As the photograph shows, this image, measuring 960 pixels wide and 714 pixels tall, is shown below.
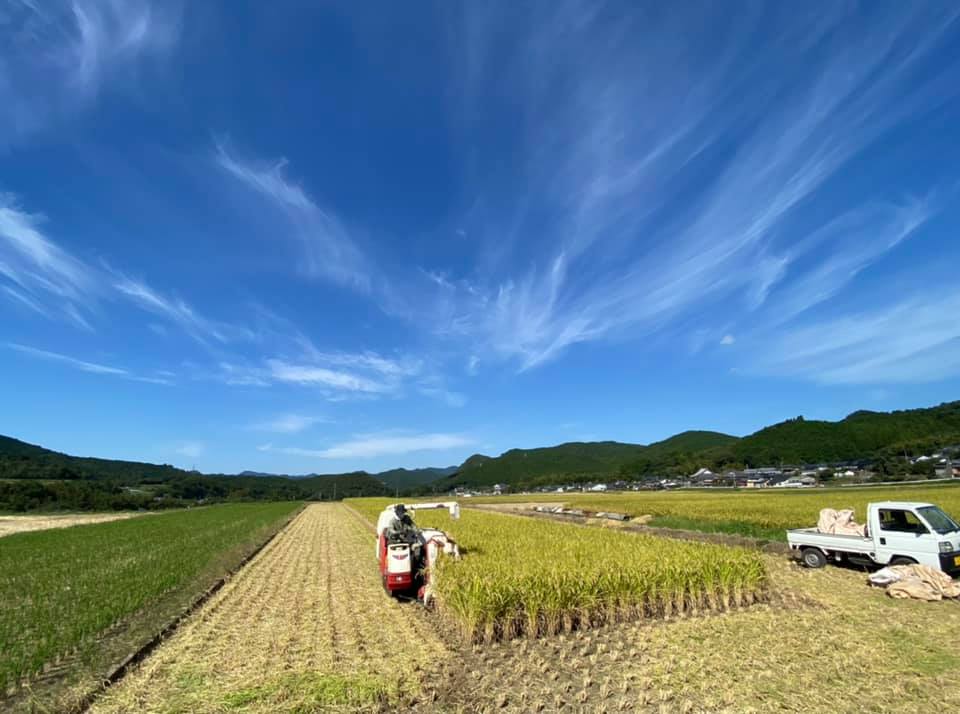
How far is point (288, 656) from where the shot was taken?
27.6ft

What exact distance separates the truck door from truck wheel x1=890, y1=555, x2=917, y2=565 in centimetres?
8

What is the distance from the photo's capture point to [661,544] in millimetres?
15086

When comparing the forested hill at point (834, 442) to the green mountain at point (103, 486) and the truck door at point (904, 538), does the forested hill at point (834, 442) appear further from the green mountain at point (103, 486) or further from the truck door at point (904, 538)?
the truck door at point (904, 538)

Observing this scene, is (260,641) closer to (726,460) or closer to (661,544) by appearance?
(661,544)

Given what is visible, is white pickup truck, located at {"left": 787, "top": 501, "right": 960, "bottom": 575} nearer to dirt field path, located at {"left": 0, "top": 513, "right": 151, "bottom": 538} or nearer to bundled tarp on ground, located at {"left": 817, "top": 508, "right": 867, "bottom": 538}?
bundled tarp on ground, located at {"left": 817, "top": 508, "right": 867, "bottom": 538}

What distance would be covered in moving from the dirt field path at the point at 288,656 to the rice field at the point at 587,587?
0.99m

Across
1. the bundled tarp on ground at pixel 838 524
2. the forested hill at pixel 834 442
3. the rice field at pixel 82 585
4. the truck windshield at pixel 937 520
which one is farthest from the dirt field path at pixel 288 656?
the forested hill at pixel 834 442

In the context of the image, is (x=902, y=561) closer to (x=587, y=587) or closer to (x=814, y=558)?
(x=814, y=558)

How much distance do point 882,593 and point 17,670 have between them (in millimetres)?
16525

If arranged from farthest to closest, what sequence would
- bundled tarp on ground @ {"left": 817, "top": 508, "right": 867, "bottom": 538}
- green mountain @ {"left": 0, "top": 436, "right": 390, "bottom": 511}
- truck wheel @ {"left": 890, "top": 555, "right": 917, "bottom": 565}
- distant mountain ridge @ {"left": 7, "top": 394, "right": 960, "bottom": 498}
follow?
distant mountain ridge @ {"left": 7, "top": 394, "right": 960, "bottom": 498} < green mountain @ {"left": 0, "top": 436, "right": 390, "bottom": 511} < bundled tarp on ground @ {"left": 817, "top": 508, "right": 867, "bottom": 538} < truck wheel @ {"left": 890, "top": 555, "right": 917, "bottom": 565}

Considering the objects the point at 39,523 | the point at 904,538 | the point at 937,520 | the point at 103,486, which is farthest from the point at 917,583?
the point at 103,486

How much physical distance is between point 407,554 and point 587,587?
180 inches

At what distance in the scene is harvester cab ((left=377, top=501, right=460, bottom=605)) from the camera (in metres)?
12.2

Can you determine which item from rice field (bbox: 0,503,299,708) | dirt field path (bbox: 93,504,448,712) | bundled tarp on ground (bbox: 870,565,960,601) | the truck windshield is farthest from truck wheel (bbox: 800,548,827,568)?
rice field (bbox: 0,503,299,708)
